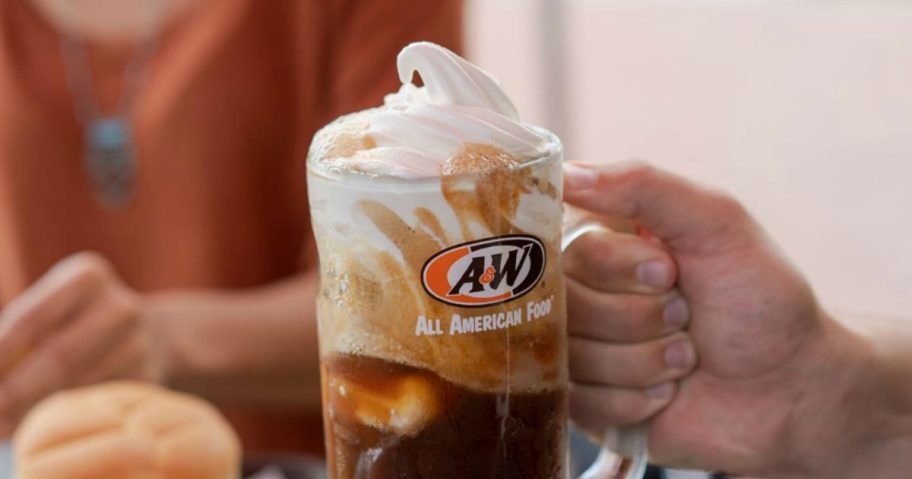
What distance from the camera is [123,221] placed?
4.58ft

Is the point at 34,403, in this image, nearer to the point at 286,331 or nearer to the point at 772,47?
the point at 286,331

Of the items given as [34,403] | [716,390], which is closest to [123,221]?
[34,403]

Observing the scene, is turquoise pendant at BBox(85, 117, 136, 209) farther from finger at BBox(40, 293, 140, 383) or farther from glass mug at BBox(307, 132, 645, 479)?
glass mug at BBox(307, 132, 645, 479)

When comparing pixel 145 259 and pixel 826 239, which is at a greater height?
pixel 145 259

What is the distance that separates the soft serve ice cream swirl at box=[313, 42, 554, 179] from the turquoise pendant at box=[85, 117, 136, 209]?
2.85 feet

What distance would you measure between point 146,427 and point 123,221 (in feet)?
1.64

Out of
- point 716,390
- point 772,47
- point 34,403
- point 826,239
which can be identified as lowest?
point 826,239

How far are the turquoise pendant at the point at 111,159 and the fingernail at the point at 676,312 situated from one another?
2.82 feet

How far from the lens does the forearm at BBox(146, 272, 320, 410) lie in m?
1.31

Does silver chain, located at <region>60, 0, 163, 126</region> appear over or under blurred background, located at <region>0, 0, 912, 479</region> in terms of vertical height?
over

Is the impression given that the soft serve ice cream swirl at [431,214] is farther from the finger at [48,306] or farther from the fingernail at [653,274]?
the finger at [48,306]

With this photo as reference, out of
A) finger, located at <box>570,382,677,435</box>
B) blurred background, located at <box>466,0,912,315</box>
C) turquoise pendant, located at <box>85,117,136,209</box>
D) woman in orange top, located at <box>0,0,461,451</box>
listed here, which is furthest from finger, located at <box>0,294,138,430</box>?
blurred background, located at <box>466,0,912,315</box>

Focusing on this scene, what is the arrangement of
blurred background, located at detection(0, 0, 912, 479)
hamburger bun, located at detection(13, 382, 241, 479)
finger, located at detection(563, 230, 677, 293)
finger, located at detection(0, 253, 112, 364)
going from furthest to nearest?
blurred background, located at detection(0, 0, 912, 479), finger, located at detection(0, 253, 112, 364), hamburger bun, located at detection(13, 382, 241, 479), finger, located at detection(563, 230, 677, 293)

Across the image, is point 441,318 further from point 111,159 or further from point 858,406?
point 111,159
